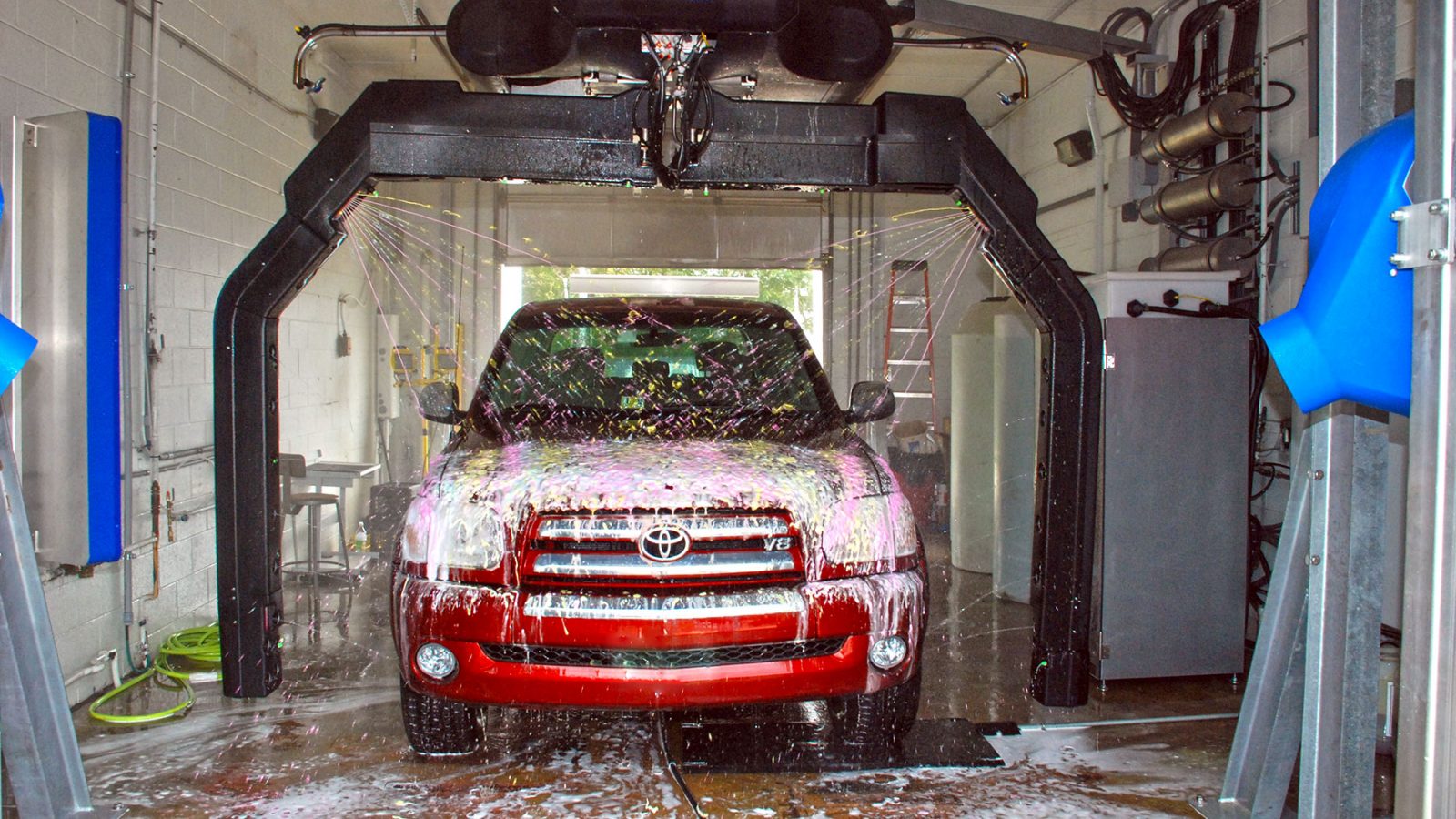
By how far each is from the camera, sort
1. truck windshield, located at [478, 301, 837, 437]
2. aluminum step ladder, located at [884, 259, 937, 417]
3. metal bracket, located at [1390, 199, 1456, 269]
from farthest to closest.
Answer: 1. aluminum step ladder, located at [884, 259, 937, 417]
2. truck windshield, located at [478, 301, 837, 437]
3. metal bracket, located at [1390, 199, 1456, 269]

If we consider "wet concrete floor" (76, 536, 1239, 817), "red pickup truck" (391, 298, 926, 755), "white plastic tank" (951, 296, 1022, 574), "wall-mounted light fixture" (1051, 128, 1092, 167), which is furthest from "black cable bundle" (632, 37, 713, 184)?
"wall-mounted light fixture" (1051, 128, 1092, 167)

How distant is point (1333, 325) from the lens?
5.78 feet

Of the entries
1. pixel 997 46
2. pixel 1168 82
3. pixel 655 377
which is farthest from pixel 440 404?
pixel 1168 82

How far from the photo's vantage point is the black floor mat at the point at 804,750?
3016 millimetres

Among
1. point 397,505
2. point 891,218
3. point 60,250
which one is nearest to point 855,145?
point 60,250

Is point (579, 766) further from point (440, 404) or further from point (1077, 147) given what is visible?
point (1077, 147)

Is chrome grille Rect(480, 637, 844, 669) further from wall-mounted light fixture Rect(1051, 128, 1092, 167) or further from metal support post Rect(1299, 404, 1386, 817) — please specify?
wall-mounted light fixture Rect(1051, 128, 1092, 167)

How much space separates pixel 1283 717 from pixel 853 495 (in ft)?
4.08

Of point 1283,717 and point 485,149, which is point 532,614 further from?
point 1283,717

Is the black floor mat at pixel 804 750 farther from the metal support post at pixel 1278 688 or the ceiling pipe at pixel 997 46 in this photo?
the ceiling pipe at pixel 997 46

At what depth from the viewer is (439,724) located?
3045mm

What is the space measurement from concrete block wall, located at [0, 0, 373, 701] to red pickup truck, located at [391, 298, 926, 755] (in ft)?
6.01

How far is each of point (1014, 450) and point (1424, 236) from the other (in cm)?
428

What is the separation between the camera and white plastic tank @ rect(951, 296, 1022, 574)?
6.30 meters
